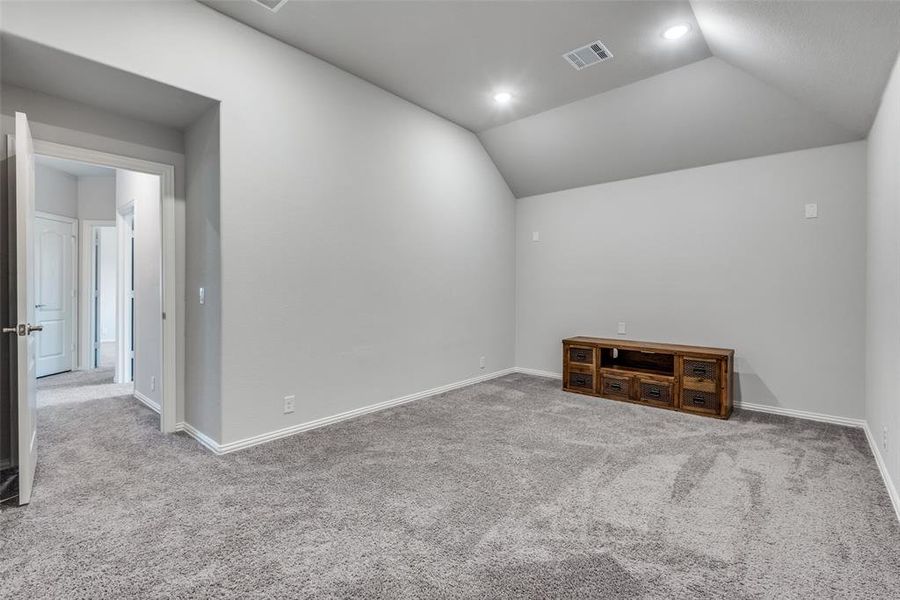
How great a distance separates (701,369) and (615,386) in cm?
79

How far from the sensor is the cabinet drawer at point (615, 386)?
4.17m

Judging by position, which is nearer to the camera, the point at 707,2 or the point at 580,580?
the point at 580,580

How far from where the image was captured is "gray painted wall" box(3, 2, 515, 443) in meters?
2.65

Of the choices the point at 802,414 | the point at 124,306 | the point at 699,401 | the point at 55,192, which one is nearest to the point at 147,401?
the point at 124,306

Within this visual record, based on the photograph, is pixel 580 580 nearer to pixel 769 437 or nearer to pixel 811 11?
pixel 769 437

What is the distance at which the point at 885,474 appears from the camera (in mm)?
2428

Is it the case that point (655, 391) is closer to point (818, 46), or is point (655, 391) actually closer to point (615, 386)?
point (615, 386)

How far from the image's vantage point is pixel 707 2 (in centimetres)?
253

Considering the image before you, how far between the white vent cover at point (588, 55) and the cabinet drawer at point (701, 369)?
264cm

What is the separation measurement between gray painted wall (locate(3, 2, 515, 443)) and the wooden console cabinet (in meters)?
1.28

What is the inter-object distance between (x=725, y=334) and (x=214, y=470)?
4.39 metres

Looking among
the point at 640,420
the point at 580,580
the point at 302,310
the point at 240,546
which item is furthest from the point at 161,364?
the point at 640,420

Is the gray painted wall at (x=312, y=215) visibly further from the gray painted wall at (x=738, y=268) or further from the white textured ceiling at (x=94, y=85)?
the gray painted wall at (x=738, y=268)

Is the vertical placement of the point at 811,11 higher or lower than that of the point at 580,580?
higher
